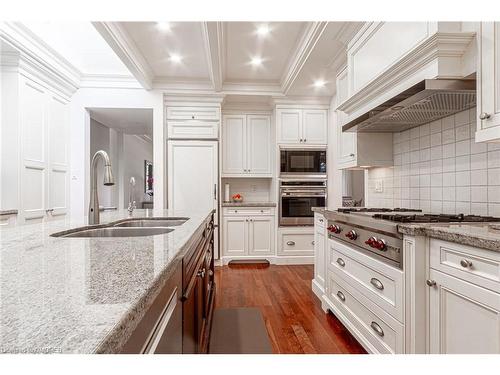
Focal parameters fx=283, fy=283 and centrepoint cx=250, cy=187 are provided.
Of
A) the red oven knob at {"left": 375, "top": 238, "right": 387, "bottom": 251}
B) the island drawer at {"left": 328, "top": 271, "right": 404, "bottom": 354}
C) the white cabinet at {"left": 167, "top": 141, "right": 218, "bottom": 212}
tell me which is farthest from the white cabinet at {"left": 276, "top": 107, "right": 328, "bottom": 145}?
the red oven knob at {"left": 375, "top": 238, "right": 387, "bottom": 251}

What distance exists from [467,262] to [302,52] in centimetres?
261

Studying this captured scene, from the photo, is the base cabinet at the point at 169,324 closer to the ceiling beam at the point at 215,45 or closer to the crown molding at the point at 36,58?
the ceiling beam at the point at 215,45

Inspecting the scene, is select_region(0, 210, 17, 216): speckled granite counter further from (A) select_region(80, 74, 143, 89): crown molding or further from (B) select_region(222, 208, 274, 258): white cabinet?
(B) select_region(222, 208, 274, 258): white cabinet

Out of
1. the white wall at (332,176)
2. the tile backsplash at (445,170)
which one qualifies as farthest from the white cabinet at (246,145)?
the tile backsplash at (445,170)

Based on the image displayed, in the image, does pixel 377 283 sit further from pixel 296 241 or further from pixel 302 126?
pixel 302 126

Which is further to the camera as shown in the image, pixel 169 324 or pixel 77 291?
pixel 169 324

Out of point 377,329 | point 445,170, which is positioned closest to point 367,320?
point 377,329

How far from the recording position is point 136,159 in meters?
8.28

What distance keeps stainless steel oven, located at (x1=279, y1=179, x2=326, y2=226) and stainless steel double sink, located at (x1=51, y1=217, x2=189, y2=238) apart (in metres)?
2.44

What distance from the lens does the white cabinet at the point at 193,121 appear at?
4.05 meters
